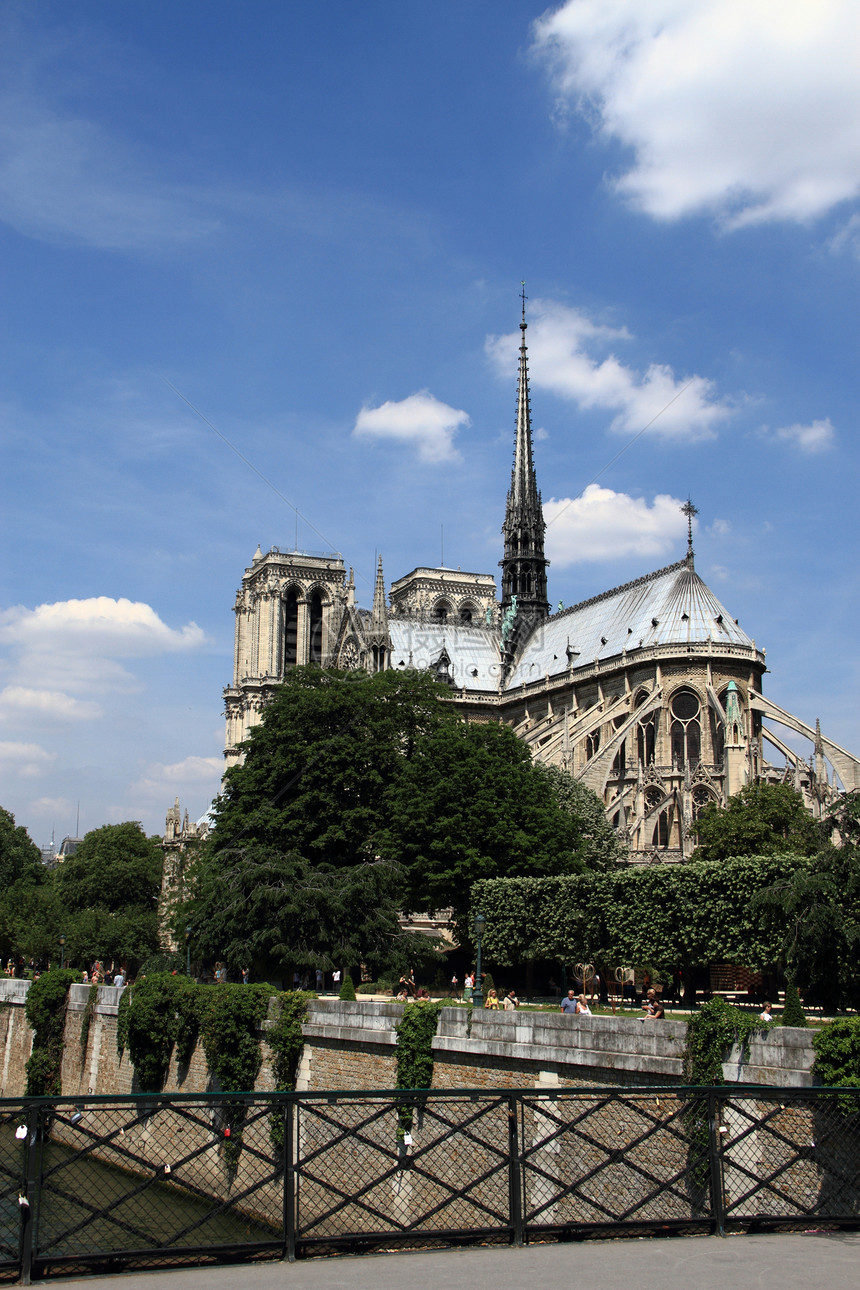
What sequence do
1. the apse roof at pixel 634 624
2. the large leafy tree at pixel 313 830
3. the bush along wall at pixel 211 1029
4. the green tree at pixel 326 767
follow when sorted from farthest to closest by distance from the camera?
the apse roof at pixel 634 624
the green tree at pixel 326 767
the large leafy tree at pixel 313 830
the bush along wall at pixel 211 1029

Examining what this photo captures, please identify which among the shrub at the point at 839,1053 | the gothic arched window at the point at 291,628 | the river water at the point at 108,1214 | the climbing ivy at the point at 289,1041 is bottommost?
the river water at the point at 108,1214

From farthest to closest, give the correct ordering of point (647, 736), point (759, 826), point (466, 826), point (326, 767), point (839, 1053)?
1. point (647, 736)
2. point (759, 826)
3. point (326, 767)
4. point (466, 826)
5. point (839, 1053)

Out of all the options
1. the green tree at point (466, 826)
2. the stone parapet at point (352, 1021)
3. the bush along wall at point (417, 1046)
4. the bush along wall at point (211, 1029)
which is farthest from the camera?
the green tree at point (466, 826)

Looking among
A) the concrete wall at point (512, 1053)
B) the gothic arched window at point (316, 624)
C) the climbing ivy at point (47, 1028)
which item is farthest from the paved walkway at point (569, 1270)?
the gothic arched window at point (316, 624)

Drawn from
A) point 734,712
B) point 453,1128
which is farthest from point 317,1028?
point 734,712

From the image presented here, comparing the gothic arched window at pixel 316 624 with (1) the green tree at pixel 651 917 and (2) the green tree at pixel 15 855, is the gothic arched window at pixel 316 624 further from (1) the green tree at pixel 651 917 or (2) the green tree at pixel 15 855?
(1) the green tree at pixel 651 917

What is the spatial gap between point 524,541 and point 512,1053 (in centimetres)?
7396

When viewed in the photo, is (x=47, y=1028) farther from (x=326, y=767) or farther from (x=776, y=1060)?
(x=776, y=1060)

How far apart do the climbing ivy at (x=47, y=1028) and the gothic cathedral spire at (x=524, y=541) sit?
5612cm

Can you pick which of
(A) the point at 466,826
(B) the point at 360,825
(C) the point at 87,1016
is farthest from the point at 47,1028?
(A) the point at 466,826

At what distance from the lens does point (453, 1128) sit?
11.0 meters

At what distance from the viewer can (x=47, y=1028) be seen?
1487 inches

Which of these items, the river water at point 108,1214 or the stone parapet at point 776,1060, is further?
the stone parapet at point 776,1060

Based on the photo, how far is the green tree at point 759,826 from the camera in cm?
4756
